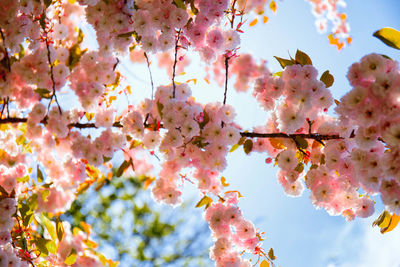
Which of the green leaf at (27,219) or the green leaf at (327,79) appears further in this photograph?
the green leaf at (27,219)

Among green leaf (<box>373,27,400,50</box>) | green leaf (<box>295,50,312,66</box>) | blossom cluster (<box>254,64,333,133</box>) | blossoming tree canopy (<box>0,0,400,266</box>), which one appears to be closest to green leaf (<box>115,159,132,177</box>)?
blossoming tree canopy (<box>0,0,400,266</box>)

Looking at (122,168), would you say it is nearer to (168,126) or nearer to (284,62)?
(168,126)

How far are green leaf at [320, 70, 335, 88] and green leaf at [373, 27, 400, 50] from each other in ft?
0.94

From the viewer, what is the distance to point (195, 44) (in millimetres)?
1660

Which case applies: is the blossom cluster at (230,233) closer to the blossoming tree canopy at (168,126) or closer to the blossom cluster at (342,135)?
the blossoming tree canopy at (168,126)

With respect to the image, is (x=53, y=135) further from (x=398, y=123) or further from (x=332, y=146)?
(x=398, y=123)

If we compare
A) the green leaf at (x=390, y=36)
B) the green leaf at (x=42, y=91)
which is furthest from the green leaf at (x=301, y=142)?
the green leaf at (x=42, y=91)

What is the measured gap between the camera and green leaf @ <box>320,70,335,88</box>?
1.40m

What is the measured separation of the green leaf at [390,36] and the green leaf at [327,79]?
0.94 ft

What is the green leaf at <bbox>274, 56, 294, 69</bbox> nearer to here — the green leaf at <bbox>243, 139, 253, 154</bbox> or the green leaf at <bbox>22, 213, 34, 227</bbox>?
the green leaf at <bbox>243, 139, 253, 154</bbox>

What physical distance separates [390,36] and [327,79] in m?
0.32

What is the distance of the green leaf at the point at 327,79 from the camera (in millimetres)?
1404

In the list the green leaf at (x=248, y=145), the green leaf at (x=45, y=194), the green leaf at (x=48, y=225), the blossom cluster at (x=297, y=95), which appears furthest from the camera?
the green leaf at (x=48, y=225)

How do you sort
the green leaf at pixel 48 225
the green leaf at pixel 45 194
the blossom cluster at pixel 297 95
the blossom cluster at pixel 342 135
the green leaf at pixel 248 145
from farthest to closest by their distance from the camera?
the green leaf at pixel 48 225
the green leaf at pixel 45 194
the green leaf at pixel 248 145
the blossom cluster at pixel 297 95
the blossom cluster at pixel 342 135
